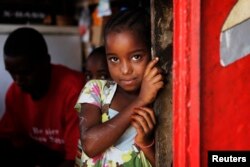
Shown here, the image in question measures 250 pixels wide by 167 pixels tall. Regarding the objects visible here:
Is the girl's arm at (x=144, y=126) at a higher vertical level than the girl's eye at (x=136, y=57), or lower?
lower

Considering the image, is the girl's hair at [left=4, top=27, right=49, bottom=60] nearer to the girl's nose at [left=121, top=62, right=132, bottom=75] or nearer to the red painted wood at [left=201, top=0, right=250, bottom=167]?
the girl's nose at [left=121, top=62, right=132, bottom=75]

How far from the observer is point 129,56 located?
124 centimetres

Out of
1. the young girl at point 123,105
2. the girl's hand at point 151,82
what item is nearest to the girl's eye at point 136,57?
the young girl at point 123,105

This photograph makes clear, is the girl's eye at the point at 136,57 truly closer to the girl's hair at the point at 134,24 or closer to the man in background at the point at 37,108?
the girl's hair at the point at 134,24

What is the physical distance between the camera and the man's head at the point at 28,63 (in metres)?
2.13

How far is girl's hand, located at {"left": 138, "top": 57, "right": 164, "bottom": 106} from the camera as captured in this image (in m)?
1.11

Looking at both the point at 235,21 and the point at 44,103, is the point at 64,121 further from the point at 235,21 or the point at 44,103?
the point at 235,21

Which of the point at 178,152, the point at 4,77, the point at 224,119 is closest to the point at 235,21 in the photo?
the point at 224,119

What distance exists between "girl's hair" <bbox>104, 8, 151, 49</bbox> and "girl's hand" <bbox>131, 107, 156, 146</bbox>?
8.9 inches

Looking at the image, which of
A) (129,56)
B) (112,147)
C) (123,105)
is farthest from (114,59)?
(112,147)

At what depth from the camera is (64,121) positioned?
7.41 ft

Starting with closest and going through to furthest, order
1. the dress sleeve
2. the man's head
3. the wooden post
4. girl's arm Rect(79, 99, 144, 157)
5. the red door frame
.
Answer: the red door frame < the wooden post < girl's arm Rect(79, 99, 144, 157) < the dress sleeve < the man's head

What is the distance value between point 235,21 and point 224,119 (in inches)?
9.1

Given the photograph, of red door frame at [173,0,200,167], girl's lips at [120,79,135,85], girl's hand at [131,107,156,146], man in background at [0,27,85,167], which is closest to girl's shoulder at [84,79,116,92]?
girl's lips at [120,79,135,85]
